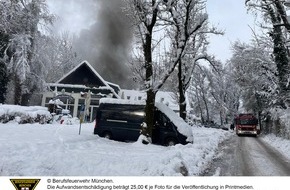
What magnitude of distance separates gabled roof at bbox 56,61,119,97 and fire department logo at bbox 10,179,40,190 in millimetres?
31670

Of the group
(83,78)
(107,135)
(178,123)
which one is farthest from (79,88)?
(178,123)

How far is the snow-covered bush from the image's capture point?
18.6 meters

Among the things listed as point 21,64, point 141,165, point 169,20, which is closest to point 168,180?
point 141,165

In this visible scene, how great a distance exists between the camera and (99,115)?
16812mm

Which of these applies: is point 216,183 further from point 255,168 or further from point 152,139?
point 152,139

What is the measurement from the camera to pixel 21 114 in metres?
19.5

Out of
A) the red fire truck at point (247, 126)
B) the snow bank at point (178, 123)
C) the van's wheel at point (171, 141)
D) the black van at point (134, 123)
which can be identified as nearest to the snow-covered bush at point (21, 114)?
the black van at point (134, 123)

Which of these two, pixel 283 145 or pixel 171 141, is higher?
pixel 171 141

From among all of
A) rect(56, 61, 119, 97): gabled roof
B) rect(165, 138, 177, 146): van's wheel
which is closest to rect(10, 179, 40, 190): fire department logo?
rect(165, 138, 177, 146): van's wheel

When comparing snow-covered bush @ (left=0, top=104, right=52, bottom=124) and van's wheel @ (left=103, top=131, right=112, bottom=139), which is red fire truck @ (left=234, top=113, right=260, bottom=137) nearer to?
snow-covered bush @ (left=0, top=104, right=52, bottom=124)

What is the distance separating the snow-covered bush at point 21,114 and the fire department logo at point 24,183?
13.8 meters

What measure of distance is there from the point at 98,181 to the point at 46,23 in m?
28.7

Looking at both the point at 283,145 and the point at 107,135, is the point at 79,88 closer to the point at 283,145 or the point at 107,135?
the point at 107,135

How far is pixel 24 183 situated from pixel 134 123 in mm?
10628
